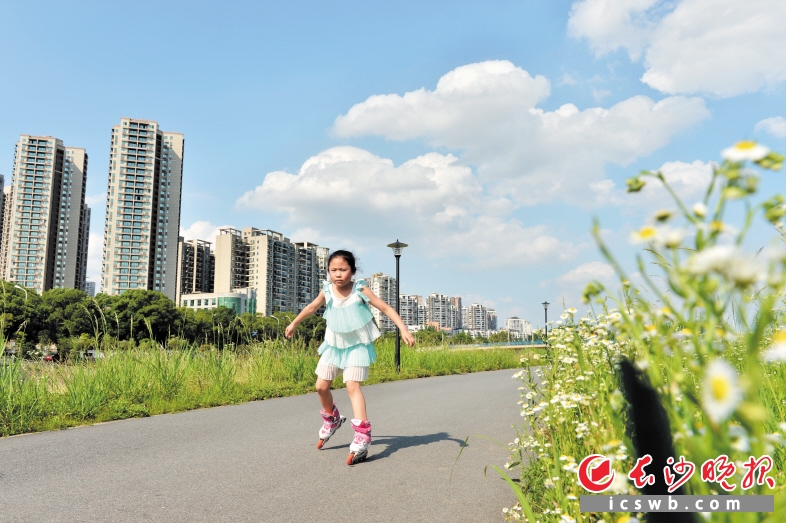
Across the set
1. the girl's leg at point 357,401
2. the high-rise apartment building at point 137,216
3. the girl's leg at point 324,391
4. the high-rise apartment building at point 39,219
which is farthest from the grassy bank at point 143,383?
the high-rise apartment building at point 39,219

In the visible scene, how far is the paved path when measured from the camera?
11.2 feet

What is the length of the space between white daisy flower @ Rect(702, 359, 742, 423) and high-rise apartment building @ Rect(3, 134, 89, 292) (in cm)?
13442

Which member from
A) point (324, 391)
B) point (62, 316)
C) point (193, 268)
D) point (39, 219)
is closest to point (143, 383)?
point (324, 391)

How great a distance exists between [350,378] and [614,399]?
3.72 meters

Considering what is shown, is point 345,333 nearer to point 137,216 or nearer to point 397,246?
point 397,246

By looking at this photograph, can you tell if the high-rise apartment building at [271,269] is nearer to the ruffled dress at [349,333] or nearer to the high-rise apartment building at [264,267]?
the high-rise apartment building at [264,267]

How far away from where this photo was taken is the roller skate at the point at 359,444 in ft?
15.1

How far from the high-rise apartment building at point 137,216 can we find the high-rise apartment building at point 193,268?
2194 centimetres

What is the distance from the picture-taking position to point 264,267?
143750 mm

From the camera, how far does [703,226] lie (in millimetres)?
889

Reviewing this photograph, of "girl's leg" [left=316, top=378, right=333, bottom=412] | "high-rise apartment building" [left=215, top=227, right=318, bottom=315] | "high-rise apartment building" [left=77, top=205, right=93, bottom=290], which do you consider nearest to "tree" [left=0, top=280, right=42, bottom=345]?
"girl's leg" [left=316, top=378, right=333, bottom=412]

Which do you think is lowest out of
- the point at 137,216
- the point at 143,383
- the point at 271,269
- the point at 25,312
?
the point at 143,383

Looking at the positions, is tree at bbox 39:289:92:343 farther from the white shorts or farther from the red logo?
the red logo

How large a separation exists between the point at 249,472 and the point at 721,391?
168 inches
